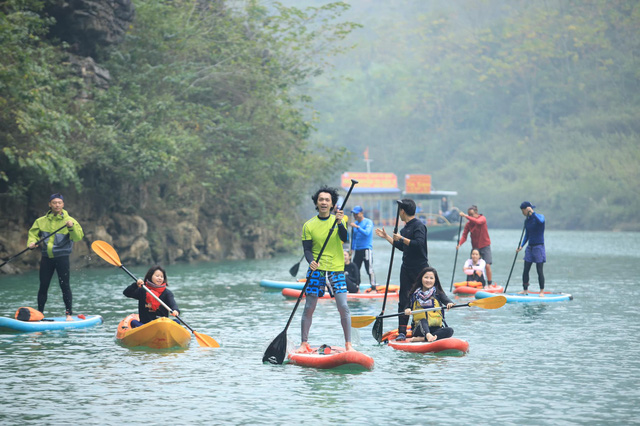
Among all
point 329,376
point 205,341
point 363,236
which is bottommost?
point 329,376

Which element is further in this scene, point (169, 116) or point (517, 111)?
point (517, 111)

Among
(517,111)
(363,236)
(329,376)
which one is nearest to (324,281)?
(329,376)

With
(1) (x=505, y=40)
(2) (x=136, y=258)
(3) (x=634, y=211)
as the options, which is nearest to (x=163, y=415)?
(2) (x=136, y=258)

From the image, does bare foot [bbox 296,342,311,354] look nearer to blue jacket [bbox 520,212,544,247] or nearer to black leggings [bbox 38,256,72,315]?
black leggings [bbox 38,256,72,315]

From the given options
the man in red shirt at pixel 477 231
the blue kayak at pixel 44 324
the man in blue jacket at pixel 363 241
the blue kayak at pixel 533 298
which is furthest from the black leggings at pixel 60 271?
the man in red shirt at pixel 477 231

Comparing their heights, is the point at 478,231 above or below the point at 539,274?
above

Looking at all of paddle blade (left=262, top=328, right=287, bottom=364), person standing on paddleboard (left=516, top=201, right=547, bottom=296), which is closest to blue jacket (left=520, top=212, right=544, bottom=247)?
person standing on paddleboard (left=516, top=201, right=547, bottom=296)

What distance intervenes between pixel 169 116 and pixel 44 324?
17254 mm

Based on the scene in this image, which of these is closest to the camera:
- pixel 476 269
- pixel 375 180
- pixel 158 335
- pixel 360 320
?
pixel 158 335

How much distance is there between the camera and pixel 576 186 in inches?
2936

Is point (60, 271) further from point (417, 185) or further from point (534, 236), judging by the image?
point (417, 185)

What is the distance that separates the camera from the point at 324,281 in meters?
9.94

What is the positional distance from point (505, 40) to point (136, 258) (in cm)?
6742

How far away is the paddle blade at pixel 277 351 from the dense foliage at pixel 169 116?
12.6 meters
